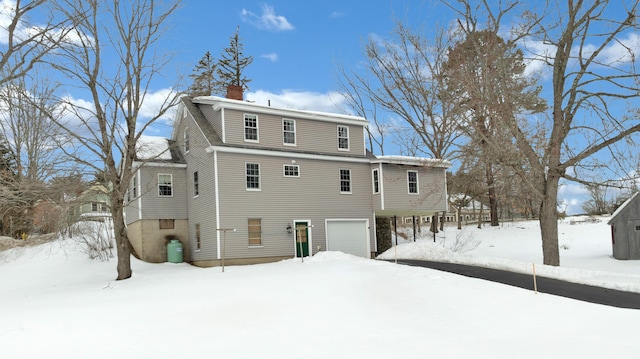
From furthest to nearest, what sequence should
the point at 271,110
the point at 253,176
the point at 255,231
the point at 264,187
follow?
the point at 271,110 → the point at 264,187 → the point at 253,176 → the point at 255,231

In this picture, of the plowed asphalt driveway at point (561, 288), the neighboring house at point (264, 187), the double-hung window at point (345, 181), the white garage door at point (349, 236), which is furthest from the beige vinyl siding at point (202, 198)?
the plowed asphalt driveway at point (561, 288)

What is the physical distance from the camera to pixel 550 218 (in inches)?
776

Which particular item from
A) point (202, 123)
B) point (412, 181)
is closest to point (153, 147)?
point (202, 123)

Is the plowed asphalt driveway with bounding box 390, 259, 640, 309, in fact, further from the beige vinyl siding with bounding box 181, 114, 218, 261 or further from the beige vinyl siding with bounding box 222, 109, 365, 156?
the beige vinyl siding with bounding box 181, 114, 218, 261

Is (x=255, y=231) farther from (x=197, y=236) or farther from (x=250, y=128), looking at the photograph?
(x=250, y=128)

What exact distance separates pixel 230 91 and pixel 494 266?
15987mm

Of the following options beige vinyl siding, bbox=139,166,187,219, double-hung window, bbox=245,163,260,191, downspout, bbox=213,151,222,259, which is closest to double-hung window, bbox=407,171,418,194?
double-hung window, bbox=245,163,260,191

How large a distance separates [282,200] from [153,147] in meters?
8.19

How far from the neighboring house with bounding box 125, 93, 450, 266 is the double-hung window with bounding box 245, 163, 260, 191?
0.16ft

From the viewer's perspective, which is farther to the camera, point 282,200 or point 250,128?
point 282,200

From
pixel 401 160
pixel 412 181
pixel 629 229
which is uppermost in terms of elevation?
pixel 401 160

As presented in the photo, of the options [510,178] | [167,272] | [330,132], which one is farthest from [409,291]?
[330,132]

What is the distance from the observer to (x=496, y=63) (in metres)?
20.2

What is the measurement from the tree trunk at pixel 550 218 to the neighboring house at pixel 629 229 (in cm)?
729
